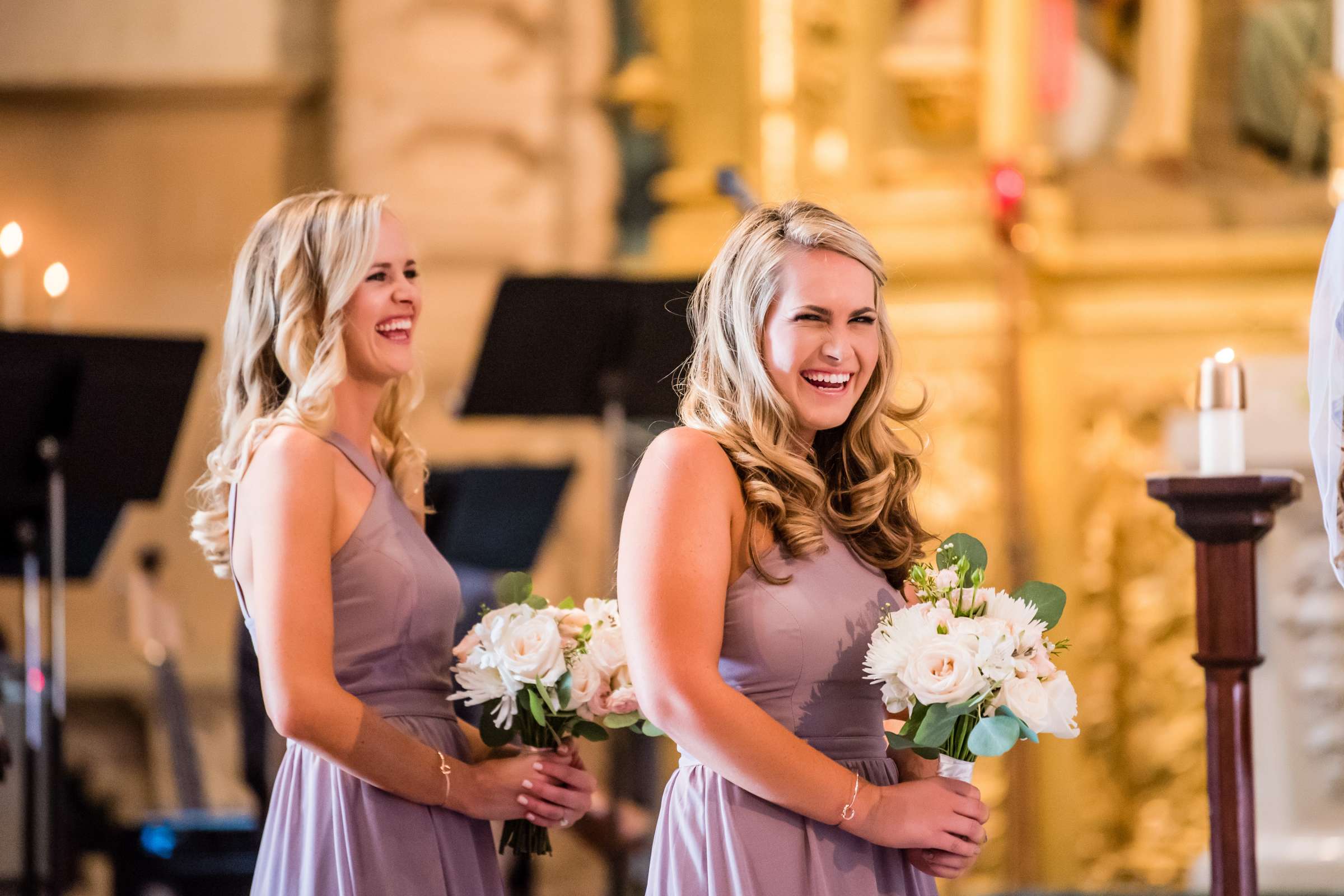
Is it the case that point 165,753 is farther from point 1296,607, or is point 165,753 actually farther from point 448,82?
point 1296,607

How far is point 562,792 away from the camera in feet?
7.73

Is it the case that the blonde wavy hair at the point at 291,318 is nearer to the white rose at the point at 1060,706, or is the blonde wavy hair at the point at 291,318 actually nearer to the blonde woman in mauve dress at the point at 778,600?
the blonde woman in mauve dress at the point at 778,600

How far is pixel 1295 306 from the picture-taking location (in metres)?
5.85

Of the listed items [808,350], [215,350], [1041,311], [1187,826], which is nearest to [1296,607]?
[1187,826]

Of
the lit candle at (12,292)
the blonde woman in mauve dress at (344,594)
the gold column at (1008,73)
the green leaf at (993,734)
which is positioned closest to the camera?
the green leaf at (993,734)

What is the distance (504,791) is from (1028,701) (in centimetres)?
82

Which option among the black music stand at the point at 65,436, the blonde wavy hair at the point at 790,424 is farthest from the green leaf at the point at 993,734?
the black music stand at the point at 65,436

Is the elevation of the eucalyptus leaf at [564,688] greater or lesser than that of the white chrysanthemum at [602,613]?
lesser

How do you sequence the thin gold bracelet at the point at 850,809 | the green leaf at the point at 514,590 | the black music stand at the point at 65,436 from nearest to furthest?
the thin gold bracelet at the point at 850,809, the green leaf at the point at 514,590, the black music stand at the point at 65,436

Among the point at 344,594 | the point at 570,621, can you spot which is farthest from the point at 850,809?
the point at 344,594

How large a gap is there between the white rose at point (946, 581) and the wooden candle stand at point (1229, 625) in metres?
0.62

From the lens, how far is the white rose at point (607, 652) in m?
2.30

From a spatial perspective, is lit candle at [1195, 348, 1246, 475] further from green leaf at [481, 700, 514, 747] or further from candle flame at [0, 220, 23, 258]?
candle flame at [0, 220, 23, 258]

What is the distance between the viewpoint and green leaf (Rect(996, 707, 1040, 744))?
193 cm
